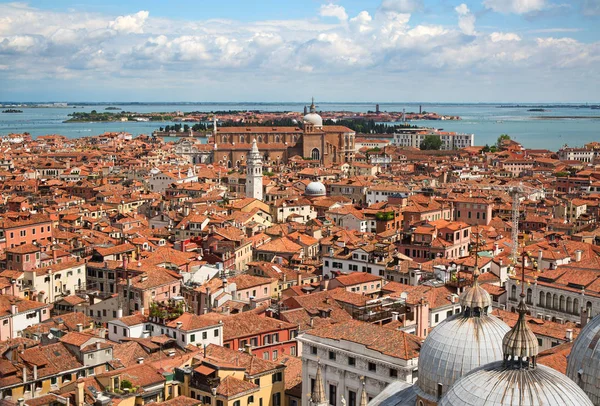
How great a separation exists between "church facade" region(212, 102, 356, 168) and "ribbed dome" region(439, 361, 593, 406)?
2752 inches

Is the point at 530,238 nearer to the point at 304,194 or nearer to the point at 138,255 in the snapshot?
the point at 138,255

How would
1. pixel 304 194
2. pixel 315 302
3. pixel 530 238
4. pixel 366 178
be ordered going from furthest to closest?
pixel 366 178 < pixel 304 194 < pixel 530 238 < pixel 315 302

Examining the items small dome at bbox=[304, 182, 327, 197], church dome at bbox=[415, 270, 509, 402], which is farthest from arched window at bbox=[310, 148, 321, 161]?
church dome at bbox=[415, 270, 509, 402]

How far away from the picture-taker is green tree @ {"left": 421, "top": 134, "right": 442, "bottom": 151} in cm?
10488

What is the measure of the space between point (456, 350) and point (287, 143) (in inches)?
2873

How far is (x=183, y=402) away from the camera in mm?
13086

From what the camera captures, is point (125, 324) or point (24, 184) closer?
point (125, 324)

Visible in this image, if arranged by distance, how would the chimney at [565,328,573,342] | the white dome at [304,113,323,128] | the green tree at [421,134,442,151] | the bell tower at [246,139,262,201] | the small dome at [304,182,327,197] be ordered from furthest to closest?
1. the green tree at [421,134,442,151]
2. the white dome at [304,113,323,128]
3. the bell tower at [246,139,262,201]
4. the small dome at [304,182,327,197]
5. the chimney at [565,328,573,342]

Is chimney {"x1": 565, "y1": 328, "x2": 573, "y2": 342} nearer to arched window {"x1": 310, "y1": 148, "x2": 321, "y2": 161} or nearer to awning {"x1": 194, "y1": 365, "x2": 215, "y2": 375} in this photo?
awning {"x1": 194, "y1": 365, "x2": 215, "y2": 375}

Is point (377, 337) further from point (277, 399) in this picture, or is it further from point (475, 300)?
point (475, 300)

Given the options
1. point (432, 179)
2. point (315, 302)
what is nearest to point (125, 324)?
point (315, 302)

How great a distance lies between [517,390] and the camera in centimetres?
795

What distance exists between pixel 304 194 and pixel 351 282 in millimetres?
26162

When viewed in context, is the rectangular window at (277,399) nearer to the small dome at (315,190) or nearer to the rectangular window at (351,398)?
the rectangular window at (351,398)
